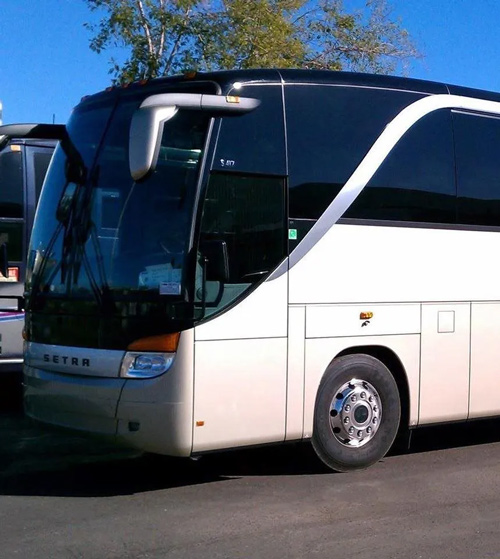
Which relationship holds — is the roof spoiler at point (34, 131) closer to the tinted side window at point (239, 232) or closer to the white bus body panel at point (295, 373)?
the tinted side window at point (239, 232)

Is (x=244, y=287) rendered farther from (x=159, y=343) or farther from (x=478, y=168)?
(x=478, y=168)

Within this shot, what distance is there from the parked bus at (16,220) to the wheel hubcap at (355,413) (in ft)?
13.5

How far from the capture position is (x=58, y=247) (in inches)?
295

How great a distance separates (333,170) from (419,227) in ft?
3.40

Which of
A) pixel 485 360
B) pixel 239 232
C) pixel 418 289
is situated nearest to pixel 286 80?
pixel 239 232

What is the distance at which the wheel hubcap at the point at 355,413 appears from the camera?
304 inches

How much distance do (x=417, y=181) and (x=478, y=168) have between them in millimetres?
894

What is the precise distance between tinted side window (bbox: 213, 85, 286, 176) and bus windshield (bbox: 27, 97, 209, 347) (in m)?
0.21

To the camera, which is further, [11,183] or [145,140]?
[11,183]

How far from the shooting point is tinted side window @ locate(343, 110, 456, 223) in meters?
7.86

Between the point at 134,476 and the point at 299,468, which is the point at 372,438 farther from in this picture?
the point at 134,476

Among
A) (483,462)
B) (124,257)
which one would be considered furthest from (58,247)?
(483,462)

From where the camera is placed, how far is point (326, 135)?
300 inches

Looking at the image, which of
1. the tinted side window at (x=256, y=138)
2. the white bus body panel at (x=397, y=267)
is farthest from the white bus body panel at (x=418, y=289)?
the tinted side window at (x=256, y=138)
